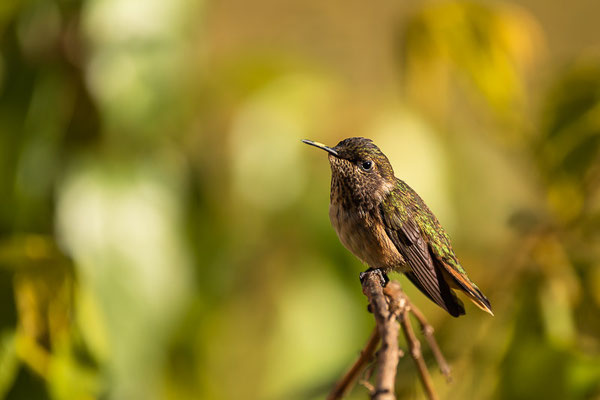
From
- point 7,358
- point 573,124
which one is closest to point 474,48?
point 573,124

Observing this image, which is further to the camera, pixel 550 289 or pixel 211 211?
pixel 211 211

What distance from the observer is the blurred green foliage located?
111 centimetres

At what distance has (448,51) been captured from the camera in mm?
1430

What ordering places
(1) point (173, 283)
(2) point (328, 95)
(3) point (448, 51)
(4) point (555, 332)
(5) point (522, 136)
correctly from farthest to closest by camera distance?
(2) point (328, 95)
(1) point (173, 283)
(3) point (448, 51)
(5) point (522, 136)
(4) point (555, 332)

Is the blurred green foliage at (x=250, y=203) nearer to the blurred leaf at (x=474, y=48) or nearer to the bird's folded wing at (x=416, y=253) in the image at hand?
the blurred leaf at (x=474, y=48)

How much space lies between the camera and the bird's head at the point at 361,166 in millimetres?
517

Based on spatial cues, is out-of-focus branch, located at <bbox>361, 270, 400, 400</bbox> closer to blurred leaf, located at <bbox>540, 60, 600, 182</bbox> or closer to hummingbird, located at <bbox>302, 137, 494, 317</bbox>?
hummingbird, located at <bbox>302, 137, 494, 317</bbox>

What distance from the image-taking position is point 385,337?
0.42 meters

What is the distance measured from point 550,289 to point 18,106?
111 centimetres

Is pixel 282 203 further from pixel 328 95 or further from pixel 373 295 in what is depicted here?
pixel 373 295

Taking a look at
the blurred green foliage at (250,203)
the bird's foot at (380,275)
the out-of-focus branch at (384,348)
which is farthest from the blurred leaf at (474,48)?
the out-of-focus branch at (384,348)

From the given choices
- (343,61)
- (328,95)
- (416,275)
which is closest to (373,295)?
(416,275)

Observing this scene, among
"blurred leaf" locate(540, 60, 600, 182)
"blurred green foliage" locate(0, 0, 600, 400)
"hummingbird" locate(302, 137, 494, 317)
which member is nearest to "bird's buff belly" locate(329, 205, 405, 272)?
"hummingbird" locate(302, 137, 494, 317)

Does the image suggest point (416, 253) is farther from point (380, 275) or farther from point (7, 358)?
point (7, 358)
